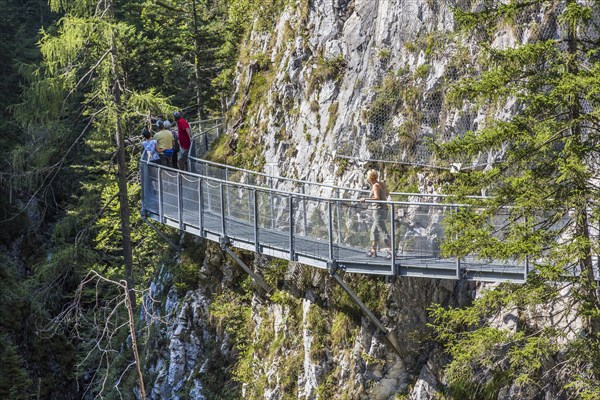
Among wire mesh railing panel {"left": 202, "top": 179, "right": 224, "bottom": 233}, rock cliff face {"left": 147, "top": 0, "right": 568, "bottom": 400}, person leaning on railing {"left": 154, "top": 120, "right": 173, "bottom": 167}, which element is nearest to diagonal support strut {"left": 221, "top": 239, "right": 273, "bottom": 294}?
rock cliff face {"left": 147, "top": 0, "right": 568, "bottom": 400}

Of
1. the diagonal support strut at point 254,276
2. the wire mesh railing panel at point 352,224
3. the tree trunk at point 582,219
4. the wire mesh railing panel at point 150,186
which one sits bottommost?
the diagonal support strut at point 254,276

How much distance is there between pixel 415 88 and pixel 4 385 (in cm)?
1326

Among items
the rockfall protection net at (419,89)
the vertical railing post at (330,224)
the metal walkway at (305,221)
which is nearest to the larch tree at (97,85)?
the metal walkway at (305,221)

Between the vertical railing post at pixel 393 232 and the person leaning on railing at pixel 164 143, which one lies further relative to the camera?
the person leaning on railing at pixel 164 143

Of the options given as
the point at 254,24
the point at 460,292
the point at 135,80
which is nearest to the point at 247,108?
the point at 254,24

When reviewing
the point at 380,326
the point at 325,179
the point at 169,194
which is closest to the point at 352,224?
the point at 380,326

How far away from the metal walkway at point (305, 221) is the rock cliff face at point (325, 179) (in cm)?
118

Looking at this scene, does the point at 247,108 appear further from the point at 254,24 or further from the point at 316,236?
the point at 316,236

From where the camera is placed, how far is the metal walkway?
1412 centimetres

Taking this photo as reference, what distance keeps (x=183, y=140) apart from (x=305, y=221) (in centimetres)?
601

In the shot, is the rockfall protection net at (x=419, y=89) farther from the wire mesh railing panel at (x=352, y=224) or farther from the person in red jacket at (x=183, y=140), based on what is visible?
the person in red jacket at (x=183, y=140)

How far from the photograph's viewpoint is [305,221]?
632 inches

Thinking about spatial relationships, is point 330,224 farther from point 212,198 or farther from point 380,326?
point 212,198

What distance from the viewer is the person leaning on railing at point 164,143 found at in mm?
20234
